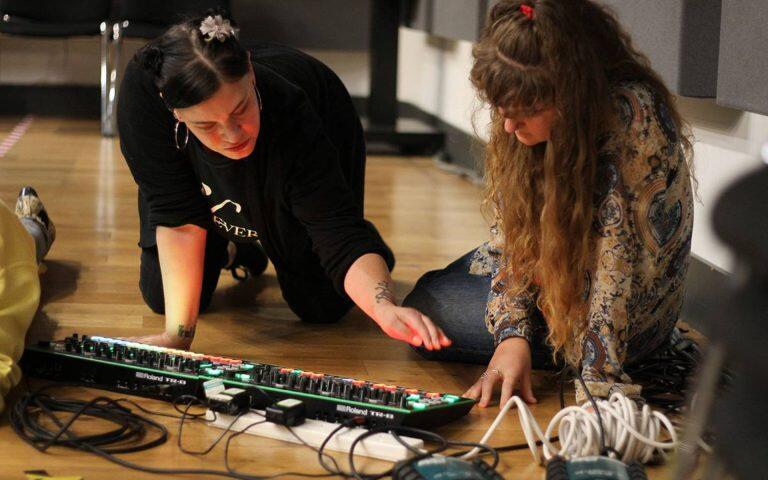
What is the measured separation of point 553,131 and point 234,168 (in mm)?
545

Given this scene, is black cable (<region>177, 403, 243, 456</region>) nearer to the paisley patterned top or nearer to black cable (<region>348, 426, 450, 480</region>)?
black cable (<region>348, 426, 450, 480</region>)

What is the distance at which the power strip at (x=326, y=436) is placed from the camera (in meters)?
1.27

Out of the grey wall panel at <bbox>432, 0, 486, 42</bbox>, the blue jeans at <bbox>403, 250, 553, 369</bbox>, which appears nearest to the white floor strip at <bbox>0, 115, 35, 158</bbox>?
the grey wall panel at <bbox>432, 0, 486, 42</bbox>

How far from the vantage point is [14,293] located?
156 cm

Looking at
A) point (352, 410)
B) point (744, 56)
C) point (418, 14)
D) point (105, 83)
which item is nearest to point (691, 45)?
point (744, 56)

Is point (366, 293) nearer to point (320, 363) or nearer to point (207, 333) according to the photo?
point (320, 363)

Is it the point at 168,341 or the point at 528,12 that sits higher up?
the point at 528,12

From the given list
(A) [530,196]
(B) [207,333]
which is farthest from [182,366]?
(A) [530,196]

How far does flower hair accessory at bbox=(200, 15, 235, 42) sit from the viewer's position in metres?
1.43

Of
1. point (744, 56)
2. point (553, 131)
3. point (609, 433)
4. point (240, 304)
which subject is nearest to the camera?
point (609, 433)

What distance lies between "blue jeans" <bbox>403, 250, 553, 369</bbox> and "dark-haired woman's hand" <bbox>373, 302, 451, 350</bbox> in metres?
0.29

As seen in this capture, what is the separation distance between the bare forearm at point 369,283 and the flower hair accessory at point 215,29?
1.27 feet

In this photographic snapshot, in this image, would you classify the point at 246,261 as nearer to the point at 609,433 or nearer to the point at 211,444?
the point at 211,444

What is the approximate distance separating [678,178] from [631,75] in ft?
0.52
